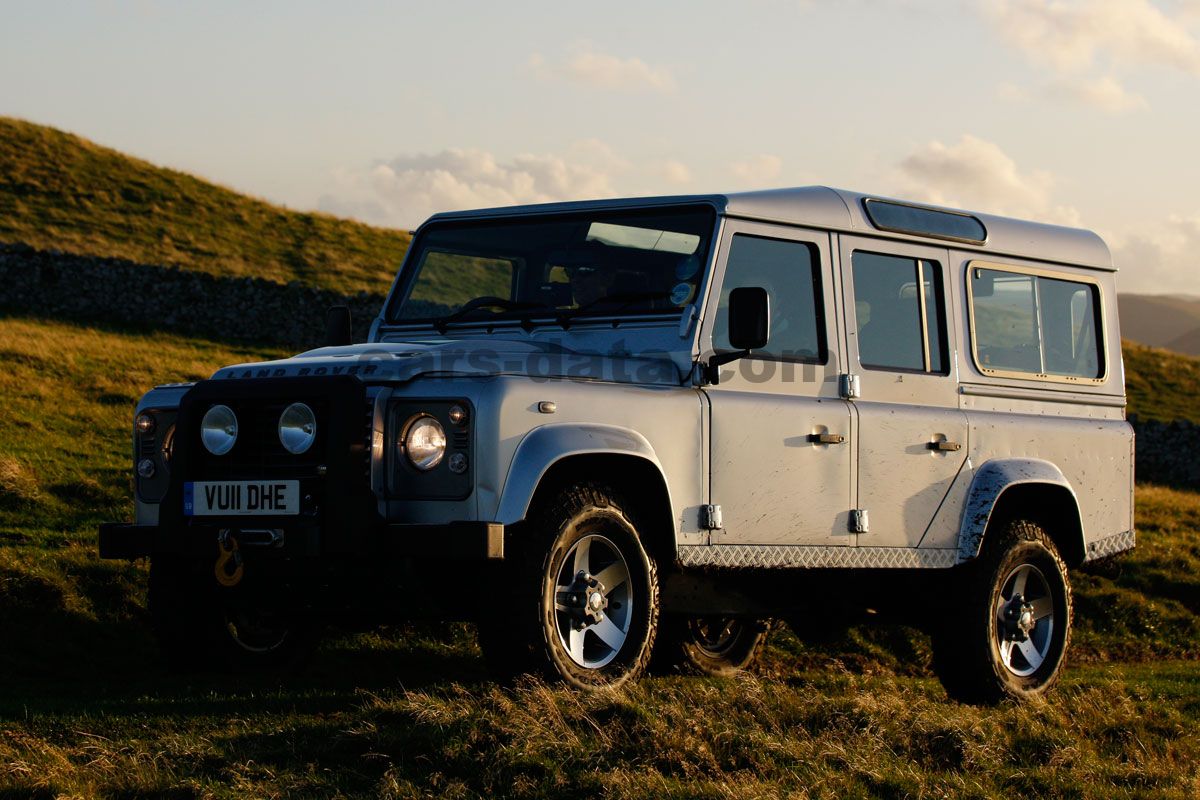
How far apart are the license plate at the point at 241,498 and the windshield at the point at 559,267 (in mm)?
1847

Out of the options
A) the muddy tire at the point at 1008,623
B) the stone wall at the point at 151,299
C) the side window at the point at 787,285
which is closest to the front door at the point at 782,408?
the side window at the point at 787,285

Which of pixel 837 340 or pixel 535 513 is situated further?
pixel 837 340

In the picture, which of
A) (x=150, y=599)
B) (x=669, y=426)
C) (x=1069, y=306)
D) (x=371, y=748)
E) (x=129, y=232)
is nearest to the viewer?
(x=371, y=748)

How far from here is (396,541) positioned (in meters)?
6.47

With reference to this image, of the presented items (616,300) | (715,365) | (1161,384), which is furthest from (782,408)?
(1161,384)

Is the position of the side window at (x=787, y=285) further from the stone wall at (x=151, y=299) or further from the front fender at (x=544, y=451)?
the stone wall at (x=151, y=299)

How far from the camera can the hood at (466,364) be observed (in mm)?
6730

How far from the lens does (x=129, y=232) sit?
133ft

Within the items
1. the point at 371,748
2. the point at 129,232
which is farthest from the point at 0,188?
the point at 371,748

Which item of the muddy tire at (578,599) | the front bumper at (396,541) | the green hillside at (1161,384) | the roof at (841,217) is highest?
the green hillside at (1161,384)

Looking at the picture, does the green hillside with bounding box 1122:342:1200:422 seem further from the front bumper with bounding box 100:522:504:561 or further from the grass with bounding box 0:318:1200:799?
the front bumper with bounding box 100:522:504:561

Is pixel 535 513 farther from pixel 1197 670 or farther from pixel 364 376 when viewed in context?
pixel 1197 670

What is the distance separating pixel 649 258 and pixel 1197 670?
22.8 ft

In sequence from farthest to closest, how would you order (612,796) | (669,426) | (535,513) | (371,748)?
(669,426) → (535,513) → (371,748) → (612,796)
